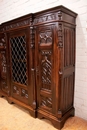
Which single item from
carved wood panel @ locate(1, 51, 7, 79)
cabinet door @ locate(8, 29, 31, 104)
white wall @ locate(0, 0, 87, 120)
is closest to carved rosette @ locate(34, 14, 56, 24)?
cabinet door @ locate(8, 29, 31, 104)

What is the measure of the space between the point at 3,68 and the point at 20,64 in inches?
29.8

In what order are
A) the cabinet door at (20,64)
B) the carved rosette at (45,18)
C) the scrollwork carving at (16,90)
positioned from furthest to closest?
the scrollwork carving at (16,90)
the cabinet door at (20,64)
the carved rosette at (45,18)

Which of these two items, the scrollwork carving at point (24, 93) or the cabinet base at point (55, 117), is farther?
the scrollwork carving at point (24, 93)

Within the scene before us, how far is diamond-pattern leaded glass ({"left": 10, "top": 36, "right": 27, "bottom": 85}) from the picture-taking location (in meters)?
2.14

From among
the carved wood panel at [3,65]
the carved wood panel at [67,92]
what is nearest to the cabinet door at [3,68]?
the carved wood panel at [3,65]

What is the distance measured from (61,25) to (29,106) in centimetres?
156

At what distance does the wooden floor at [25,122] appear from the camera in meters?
1.85

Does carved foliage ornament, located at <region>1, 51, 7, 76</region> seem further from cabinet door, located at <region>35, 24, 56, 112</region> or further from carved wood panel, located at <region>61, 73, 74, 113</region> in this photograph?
carved wood panel, located at <region>61, 73, 74, 113</region>

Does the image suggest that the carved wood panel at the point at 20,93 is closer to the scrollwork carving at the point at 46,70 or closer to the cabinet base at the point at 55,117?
the cabinet base at the point at 55,117

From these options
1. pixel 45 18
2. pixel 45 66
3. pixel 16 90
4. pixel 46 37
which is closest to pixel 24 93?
pixel 16 90

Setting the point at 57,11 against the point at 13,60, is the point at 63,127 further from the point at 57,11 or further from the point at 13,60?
the point at 57,11

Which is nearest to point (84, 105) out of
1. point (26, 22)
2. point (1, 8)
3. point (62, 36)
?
point (62, 36)

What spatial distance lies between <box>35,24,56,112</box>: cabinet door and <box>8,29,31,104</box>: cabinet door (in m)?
0.24

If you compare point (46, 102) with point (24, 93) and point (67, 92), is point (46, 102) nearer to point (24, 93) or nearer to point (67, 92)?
point (67, 92)
